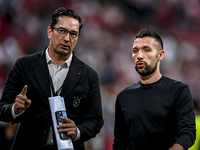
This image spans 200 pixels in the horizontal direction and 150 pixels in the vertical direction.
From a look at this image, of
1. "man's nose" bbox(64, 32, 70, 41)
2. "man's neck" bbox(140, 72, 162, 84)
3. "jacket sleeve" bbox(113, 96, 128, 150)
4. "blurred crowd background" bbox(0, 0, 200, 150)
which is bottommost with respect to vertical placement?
"jacket sleeve" bbox(113, 96, 128, 150)

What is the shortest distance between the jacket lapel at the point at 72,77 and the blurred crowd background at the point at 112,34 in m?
4.30

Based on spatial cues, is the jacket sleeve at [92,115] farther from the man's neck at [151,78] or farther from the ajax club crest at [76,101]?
the man's neck at [151,78]

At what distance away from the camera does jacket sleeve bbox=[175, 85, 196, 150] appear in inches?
83.4

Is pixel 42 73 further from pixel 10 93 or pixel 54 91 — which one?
pixel 10 93

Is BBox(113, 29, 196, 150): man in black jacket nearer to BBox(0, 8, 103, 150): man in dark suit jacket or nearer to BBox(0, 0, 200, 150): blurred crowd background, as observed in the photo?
BBox(0, 8, 103, 150): man in dark suit jacket

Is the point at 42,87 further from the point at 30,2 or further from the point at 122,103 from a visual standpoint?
the point at 30,2

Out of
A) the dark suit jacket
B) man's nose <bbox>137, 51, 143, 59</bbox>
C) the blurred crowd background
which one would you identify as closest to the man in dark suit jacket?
the dark suit jacket

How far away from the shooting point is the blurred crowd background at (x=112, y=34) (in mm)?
7523

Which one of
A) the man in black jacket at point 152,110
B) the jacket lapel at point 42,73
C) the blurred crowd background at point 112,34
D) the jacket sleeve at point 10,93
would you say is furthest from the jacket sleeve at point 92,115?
the blurred crowd background at point 112,34

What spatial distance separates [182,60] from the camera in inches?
340

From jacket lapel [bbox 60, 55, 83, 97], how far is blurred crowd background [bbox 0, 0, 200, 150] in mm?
4300

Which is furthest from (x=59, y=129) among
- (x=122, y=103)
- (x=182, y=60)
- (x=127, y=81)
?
(x=182, y=60)

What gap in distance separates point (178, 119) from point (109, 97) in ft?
16.6

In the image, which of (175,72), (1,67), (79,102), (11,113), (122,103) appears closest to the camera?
(11,113)
